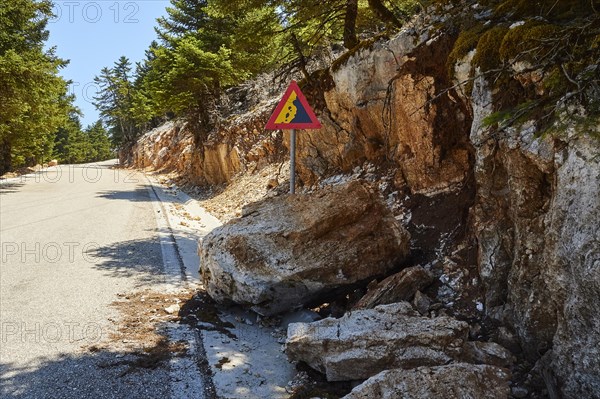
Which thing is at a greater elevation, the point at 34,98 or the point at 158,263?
the point at 34,98

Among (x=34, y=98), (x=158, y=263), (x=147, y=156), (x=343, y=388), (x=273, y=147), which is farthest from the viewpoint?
(x=147, y=156)

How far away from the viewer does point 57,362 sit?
374 centimetres

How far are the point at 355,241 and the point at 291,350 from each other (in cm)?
176

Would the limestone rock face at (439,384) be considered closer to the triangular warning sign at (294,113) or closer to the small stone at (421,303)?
the small stone at (421,303)

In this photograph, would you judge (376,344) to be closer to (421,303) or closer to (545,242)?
(421,303)

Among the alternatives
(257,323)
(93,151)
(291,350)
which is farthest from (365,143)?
(93,151)

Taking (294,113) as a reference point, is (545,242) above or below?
below

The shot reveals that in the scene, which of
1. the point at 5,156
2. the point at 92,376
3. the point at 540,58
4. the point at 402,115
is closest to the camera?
the point at 540,58

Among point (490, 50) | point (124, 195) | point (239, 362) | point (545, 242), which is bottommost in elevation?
point (239, 362)

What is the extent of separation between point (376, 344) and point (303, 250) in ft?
5.88

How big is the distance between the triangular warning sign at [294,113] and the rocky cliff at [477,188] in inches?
61.9

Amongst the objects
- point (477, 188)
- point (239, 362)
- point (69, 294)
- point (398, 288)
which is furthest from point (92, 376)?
point (477, 188)

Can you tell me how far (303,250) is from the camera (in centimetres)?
490

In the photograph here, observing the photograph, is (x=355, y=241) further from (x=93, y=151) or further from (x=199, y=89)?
(x=93, y=151)
